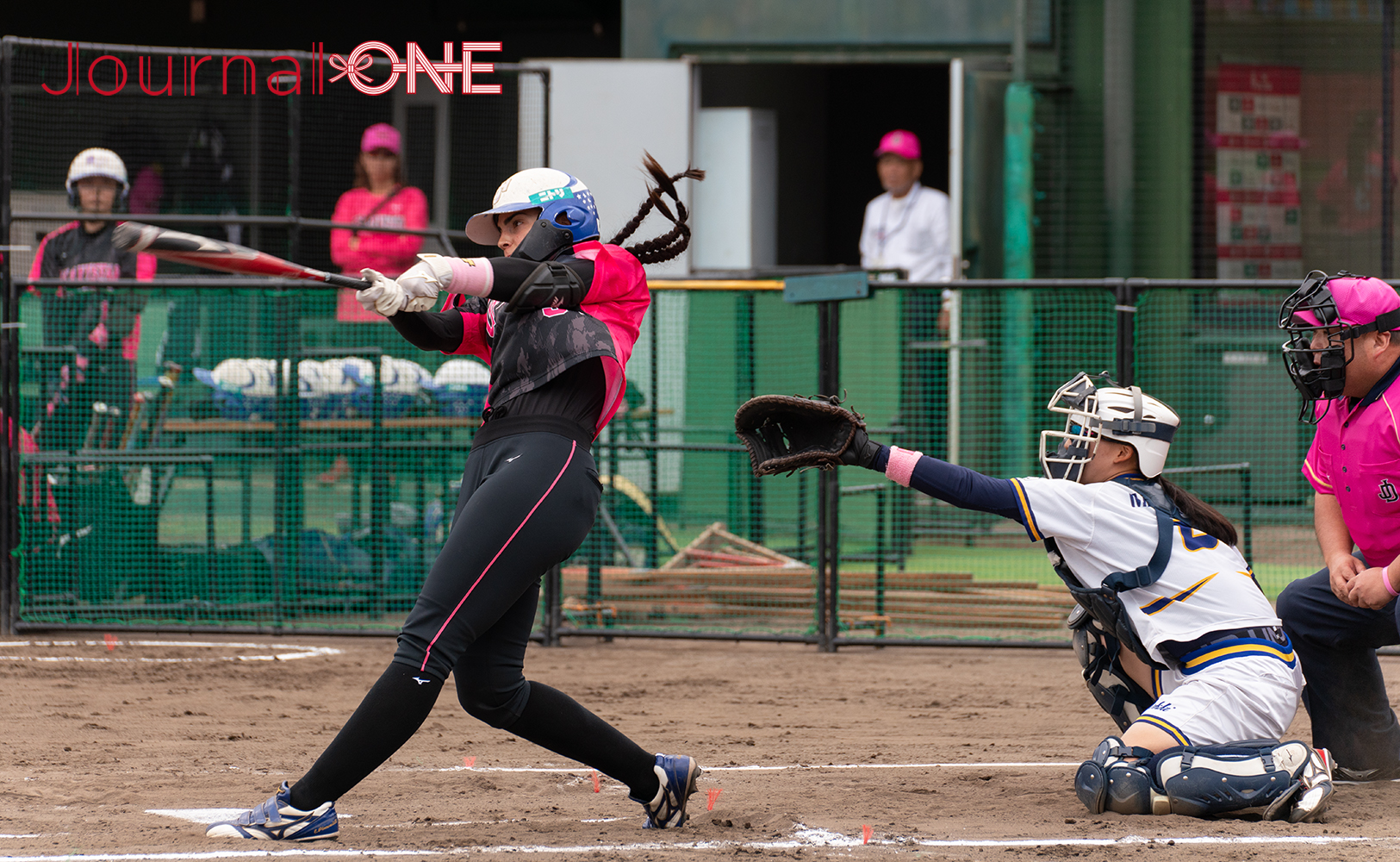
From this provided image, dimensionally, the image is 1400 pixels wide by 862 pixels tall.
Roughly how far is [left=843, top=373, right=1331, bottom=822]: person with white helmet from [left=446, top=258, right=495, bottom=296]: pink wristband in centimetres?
115

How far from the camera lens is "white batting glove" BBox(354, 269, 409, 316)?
4039 millimetres

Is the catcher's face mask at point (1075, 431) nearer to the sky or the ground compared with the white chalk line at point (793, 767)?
nearer to the sky

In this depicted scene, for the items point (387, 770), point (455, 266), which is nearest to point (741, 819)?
point (387, 770)

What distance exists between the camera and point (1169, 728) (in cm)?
459

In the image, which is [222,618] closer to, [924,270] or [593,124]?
[593,124]

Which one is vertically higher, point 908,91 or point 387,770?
point 908,91

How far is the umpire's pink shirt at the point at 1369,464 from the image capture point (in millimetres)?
4930

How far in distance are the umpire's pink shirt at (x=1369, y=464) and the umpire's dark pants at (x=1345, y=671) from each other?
0.70 ft

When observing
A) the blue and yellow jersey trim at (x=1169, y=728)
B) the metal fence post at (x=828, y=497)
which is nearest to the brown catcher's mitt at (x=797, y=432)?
the blue and yellow jersey trim at (x=1169, y=728)

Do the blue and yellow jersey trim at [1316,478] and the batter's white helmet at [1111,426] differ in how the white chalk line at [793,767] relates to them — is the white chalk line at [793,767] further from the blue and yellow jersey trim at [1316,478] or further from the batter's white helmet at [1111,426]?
the blue and yellow jersey trim at [1316,478]

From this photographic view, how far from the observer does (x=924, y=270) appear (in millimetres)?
11508

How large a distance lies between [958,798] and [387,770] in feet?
6.73

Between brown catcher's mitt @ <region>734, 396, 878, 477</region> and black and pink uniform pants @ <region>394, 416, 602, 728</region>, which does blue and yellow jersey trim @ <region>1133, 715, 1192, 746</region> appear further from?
black and pink uniform pants @ <region>394, 416, 602, 728</region>

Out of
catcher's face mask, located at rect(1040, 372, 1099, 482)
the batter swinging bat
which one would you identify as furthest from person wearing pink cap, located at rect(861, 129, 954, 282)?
the batter swinging bat
